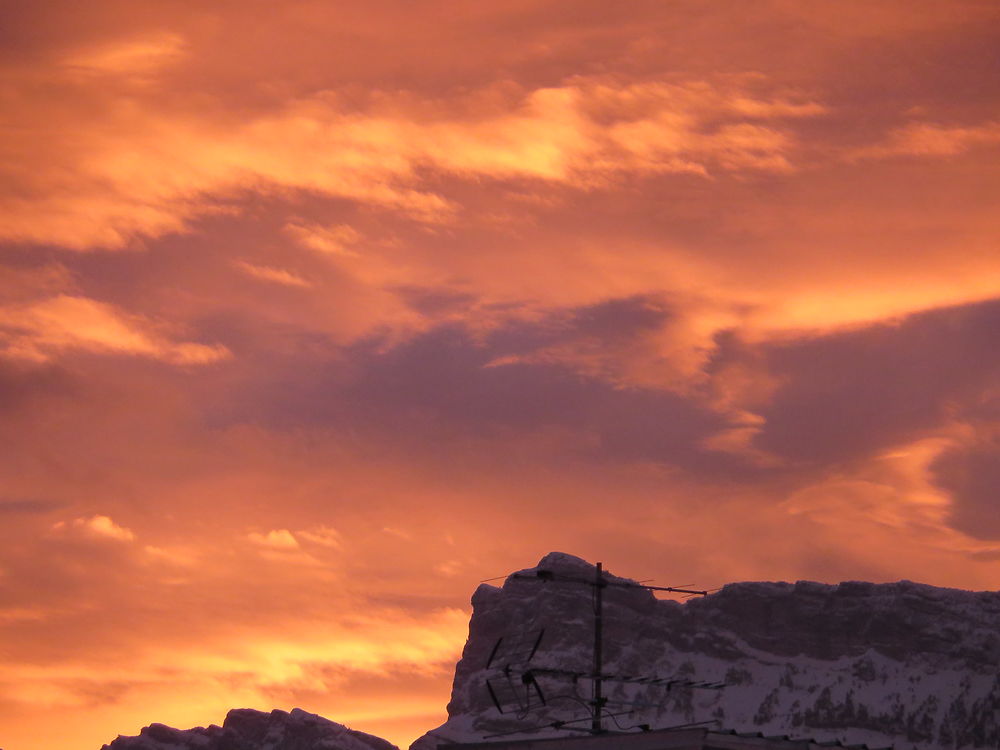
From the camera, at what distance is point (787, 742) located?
54219mm

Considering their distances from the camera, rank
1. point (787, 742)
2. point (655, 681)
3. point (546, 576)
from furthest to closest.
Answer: point (655, 681) < point (546, 576) < point (787, 742)

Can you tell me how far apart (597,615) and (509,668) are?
8335 mm

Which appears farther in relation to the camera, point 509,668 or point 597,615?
point 597,615

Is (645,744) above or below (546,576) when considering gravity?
below

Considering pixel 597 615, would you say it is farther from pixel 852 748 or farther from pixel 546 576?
pixel 852 748

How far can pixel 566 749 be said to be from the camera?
56.6m

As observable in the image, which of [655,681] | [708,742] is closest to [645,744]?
[708,742]

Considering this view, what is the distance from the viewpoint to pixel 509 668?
5506cm

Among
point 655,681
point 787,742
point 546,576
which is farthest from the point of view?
point 655,681

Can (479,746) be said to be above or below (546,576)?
below

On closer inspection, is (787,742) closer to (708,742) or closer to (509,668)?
(708,742)

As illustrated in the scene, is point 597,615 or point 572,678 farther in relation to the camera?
point 597,615

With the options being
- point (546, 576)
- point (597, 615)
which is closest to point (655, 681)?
point (597, 615)

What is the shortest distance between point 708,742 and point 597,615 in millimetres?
8600
